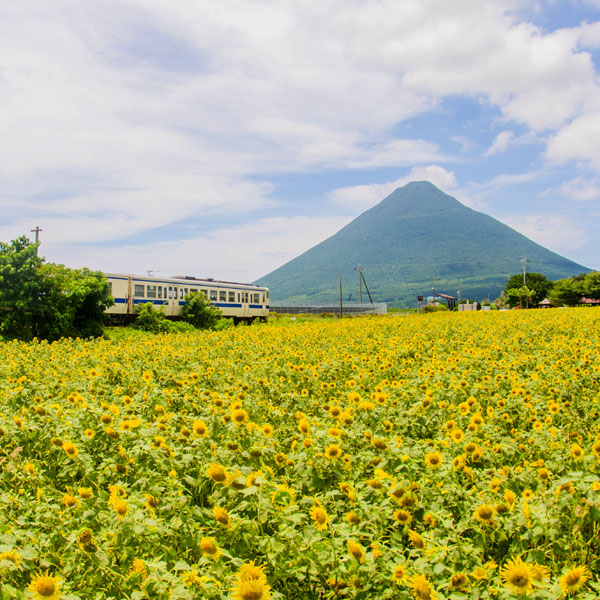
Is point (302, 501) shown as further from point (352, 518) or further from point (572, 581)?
point (572, 581)

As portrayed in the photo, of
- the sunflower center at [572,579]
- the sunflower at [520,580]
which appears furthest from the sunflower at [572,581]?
the sunflower at [520,580]

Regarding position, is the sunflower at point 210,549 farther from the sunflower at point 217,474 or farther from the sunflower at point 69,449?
the sunflower at point 69,449

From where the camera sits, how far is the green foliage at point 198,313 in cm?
2780

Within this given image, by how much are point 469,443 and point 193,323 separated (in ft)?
84.0

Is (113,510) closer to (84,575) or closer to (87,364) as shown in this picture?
(84,575)

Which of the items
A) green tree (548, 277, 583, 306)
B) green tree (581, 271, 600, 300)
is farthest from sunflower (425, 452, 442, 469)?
green tree (548, 277, 583, 306)

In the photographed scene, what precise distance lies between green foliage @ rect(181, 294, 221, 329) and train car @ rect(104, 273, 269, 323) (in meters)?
0.42

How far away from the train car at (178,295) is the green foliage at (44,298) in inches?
66.8

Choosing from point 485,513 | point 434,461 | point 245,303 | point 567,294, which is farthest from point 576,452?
point 567,294

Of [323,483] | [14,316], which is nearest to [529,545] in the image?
[323,483]

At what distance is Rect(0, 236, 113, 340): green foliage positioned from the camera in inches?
807

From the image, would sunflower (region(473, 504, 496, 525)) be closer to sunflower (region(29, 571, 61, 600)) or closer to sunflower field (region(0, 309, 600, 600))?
sunflower field (region(0, 309, 600, 600))

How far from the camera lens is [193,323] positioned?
2783 cm

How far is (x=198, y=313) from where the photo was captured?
1100 inches
